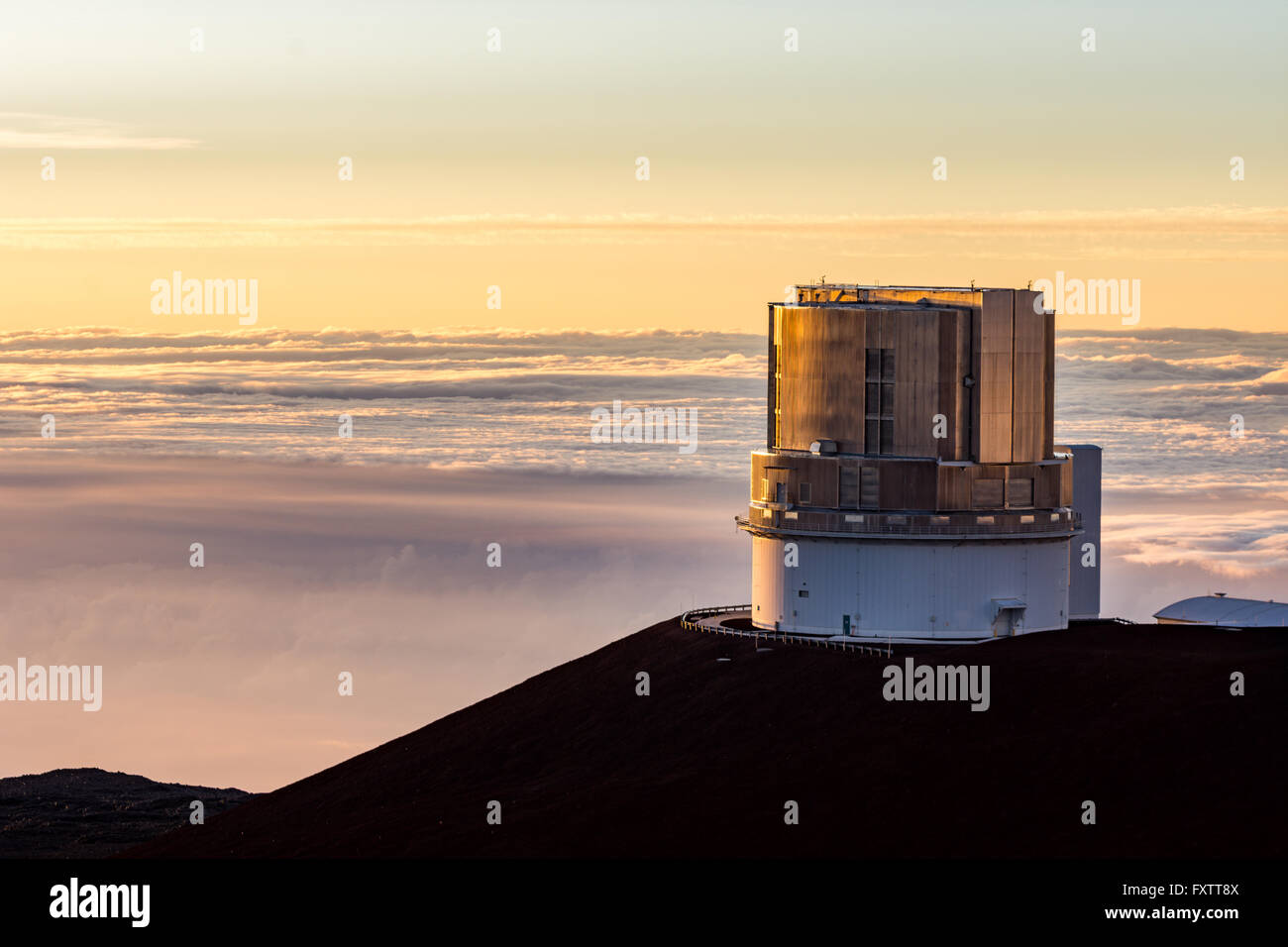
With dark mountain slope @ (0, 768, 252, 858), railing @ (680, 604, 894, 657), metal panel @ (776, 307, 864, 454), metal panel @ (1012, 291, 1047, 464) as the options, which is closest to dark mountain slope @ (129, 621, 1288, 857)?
railing @ (680, 604, 894, 657)

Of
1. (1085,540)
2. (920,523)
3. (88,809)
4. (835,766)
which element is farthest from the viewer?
(88,809)

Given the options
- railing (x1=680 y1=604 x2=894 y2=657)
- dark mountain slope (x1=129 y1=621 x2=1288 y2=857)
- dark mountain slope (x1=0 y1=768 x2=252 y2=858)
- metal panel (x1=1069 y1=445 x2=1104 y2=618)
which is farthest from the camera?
dark mountain slope (x1=0 y1=768 x2=252 y2=858)

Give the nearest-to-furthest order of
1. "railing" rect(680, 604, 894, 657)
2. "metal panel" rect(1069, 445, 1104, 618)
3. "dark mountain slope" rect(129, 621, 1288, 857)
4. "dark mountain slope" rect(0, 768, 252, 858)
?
"dark mountain slope" rect(129, 621, 1288, 857) < "railing" rect(680, 604, 894, 657) < "metal panel" rect(1069, 445, 1104, 618) < "dark mountain slope" rect(0, 768, 252, 858)

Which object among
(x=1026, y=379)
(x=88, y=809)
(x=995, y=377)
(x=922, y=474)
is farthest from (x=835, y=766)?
(x=88, y=809)

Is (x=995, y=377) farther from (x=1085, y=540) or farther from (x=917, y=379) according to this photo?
(x=1085, y=540)

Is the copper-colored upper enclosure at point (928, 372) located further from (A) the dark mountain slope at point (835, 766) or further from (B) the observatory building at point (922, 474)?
(A) the dark mountain slope at point (835, 766)

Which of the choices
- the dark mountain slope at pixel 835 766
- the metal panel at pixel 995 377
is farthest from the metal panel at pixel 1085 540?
the metal panel at pixel 995 377

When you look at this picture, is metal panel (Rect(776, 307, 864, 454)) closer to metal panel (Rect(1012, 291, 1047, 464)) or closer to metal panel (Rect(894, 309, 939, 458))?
metal panel (Rect(894, 309, 939, 458))
